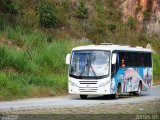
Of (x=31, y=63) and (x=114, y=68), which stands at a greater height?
(x=114, y=68)

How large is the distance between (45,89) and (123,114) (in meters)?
15.2

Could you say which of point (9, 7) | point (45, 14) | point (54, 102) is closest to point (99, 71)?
point (54, 102)

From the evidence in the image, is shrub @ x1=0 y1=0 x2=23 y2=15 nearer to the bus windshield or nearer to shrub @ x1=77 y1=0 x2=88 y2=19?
shrub @ x1=77 y1=0 x2=88 y2=19

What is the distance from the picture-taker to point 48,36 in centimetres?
5019

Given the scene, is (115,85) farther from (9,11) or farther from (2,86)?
(9,11)

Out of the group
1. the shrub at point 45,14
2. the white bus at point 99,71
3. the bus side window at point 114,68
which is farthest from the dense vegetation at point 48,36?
the bus side window at point 114,68

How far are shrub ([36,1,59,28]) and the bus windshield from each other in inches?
847

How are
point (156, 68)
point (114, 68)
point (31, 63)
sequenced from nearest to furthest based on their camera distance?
1. point (114, 68)
2. point (31, 63)
3. point (156, 68)

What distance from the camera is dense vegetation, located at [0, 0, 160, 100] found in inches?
1391

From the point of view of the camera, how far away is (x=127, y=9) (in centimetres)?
6806

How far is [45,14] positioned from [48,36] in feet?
13.3

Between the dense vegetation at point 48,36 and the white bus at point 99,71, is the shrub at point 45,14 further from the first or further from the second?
the white bus at point 99,71

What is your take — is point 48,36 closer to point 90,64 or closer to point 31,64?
point 31,64

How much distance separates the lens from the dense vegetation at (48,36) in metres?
35.3
